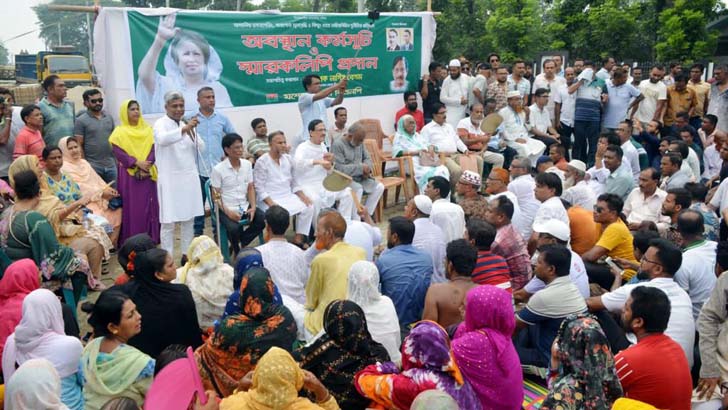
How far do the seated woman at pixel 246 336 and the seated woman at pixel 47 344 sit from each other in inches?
25.2

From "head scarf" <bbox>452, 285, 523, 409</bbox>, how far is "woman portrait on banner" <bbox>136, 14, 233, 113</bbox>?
5373 millimetres

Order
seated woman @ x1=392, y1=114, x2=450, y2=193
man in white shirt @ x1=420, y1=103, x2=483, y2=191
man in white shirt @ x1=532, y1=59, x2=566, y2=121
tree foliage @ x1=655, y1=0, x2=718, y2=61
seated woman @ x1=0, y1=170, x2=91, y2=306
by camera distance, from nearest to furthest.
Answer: seated woman @ x1=0, y1=170, x2=91, y2=306, seated woman @ x1=392, y1=114, x2=450, y2=193, man in white shirt @ x1=420, y1=103, x2=483, y2=191, man in white shirt @ x1=532, y1=59, x2=566, y2=121, tree foliage @ x1=655, y1=0, x2=718, y2=61

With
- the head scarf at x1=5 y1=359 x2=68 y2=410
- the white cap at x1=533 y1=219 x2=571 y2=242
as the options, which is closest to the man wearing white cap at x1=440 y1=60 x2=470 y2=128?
the white cap at x1=533 y1=219 x2=571 y2=242

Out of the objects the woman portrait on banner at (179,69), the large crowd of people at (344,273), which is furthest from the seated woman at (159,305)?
the woman portrait on banner at (179,69)

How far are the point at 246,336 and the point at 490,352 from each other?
122 cm

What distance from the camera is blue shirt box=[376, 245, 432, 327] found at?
445 centimetres

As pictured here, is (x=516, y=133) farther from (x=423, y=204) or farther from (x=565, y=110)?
(x=423, y=204)

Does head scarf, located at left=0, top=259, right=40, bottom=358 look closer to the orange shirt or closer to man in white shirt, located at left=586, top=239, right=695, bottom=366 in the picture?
man in white shirt, located at left=586, top=239, right=695, bottom=366

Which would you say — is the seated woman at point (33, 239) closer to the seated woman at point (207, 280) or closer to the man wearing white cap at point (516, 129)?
the seated woman at point (207, 280)

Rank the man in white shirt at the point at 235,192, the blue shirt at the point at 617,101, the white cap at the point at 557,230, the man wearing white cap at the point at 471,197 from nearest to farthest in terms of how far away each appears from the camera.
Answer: the white cap at the point at 557,230 → the man wearing white cap at the point at 471,197 → the man in white shirt at the point at 235,192 → the blue shirt at the point at 617,101

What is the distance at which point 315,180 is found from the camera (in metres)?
7.04

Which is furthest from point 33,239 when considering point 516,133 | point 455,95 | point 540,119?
point 540,119

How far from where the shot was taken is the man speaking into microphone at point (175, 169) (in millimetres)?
5957

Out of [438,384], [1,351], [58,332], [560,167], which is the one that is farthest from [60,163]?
[560,167]
